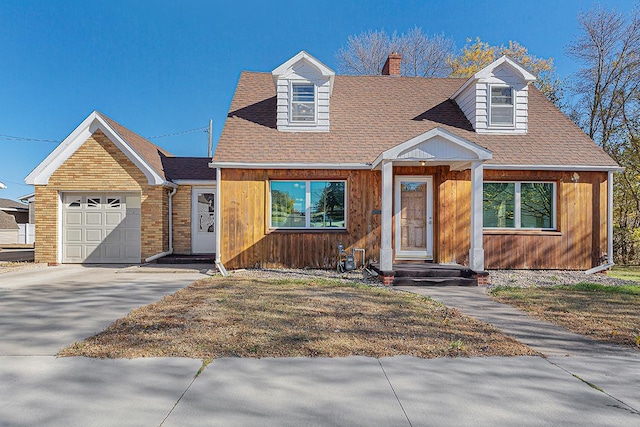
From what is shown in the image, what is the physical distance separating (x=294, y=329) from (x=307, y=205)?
6.10 meters

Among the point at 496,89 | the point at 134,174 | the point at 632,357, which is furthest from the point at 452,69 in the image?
the point at 632,357

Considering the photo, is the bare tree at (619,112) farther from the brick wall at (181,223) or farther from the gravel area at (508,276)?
the brick wall at (181,223)

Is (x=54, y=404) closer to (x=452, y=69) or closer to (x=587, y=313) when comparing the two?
(x=587, y=313)

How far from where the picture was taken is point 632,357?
4141 mm

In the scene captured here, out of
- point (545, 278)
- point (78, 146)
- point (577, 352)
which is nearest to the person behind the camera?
point (577, 352)

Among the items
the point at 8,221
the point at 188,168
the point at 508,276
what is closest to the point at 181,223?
the point at 188,168

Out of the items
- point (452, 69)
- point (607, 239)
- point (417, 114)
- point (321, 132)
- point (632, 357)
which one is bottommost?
point (632, 357)

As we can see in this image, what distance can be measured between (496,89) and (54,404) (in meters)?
13.0

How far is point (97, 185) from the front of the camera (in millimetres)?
12000

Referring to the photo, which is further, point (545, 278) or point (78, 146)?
point (78, 146)

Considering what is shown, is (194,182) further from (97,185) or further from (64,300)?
(64,300)

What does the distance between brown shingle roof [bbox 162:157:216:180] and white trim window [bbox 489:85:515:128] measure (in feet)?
32.5

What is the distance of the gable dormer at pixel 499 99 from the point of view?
38.0ft

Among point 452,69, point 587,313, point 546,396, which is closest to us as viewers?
point 546,396
